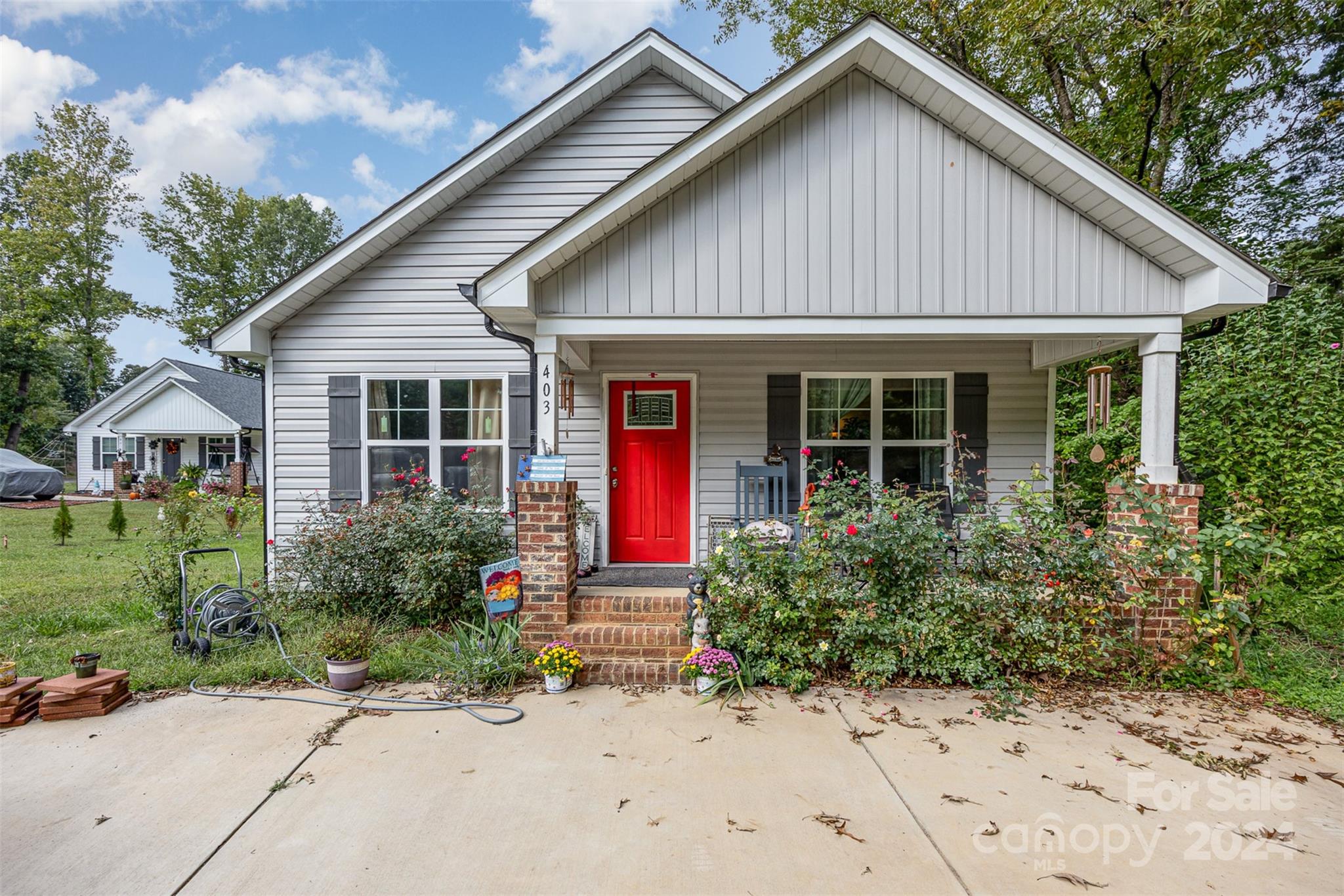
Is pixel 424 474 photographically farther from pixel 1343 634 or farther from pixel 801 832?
pixel 1343 634

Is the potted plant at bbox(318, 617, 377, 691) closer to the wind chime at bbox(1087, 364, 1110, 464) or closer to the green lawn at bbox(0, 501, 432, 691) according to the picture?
the green lawn at bbox(0, 501, 432, 691)

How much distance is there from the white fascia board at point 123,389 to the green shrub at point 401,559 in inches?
820

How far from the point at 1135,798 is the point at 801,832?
1657 mm

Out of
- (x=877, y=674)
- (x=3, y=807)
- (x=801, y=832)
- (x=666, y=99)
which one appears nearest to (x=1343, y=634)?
(x=877, y=674)

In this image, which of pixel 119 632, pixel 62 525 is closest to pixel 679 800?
pixel 119 632

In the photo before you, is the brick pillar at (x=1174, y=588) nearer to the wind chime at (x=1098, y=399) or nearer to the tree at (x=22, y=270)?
the wind chime at (x=1098, y=399)

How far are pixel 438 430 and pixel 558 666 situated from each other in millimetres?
3081

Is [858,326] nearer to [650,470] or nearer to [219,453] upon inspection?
[650,470]

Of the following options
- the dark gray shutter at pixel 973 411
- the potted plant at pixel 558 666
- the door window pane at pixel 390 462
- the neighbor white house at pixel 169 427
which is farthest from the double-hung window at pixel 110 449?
the dark gray shutter at pixel 973 411

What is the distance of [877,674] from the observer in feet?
12.2

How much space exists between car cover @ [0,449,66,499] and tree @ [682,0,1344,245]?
896 inches

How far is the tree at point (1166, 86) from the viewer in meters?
7.13

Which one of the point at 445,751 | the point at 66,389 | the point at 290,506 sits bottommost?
the point at 445,751

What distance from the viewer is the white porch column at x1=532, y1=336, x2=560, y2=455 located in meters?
4.11
